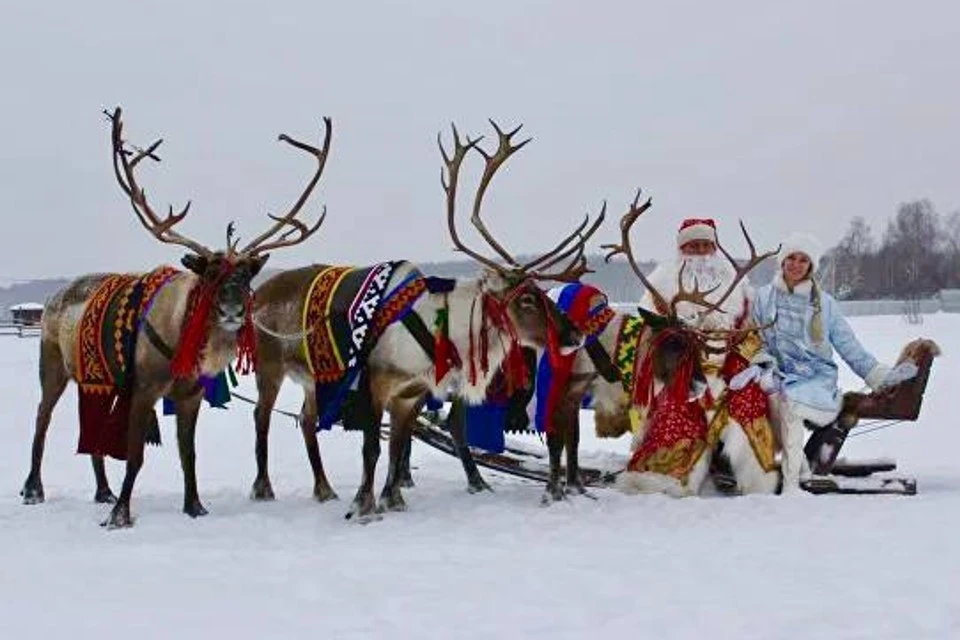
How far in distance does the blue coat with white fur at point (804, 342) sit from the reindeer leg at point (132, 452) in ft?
14.2

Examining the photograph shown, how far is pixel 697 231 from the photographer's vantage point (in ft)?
25.8

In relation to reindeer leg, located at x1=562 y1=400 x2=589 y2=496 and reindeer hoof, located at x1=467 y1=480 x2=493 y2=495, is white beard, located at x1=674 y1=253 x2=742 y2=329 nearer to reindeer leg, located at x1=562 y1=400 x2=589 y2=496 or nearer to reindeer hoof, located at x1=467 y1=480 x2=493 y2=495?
reindeer leg, located at x1=562 y1=400 x2=589 y2=496

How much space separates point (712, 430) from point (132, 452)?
3820 mm

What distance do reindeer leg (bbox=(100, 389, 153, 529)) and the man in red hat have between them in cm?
323

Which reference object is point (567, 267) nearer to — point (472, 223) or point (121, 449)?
point (472, 223)

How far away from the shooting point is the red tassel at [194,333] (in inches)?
253

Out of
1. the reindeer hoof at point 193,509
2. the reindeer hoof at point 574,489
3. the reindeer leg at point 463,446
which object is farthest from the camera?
the reindeer leg at point 463,446

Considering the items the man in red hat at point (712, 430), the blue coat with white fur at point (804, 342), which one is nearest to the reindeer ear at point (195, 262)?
the man in red hat at point (712, 430)

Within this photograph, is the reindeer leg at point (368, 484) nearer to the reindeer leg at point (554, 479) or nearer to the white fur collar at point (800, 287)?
the reindeer leg at point (554, 479)

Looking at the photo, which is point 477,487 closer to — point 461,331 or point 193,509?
point 461,331

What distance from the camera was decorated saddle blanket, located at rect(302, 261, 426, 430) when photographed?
22.5 feet

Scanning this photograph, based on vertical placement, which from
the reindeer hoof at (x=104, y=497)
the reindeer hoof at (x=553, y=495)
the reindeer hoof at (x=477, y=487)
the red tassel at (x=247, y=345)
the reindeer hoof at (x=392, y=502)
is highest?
the red tassel at (x=247, y=345)

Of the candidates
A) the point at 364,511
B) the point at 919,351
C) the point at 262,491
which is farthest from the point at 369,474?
the point at 919,351

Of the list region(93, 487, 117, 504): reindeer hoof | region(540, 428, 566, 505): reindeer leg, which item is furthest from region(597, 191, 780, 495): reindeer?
region(93, 487, 117, 504): reindeer hoof
